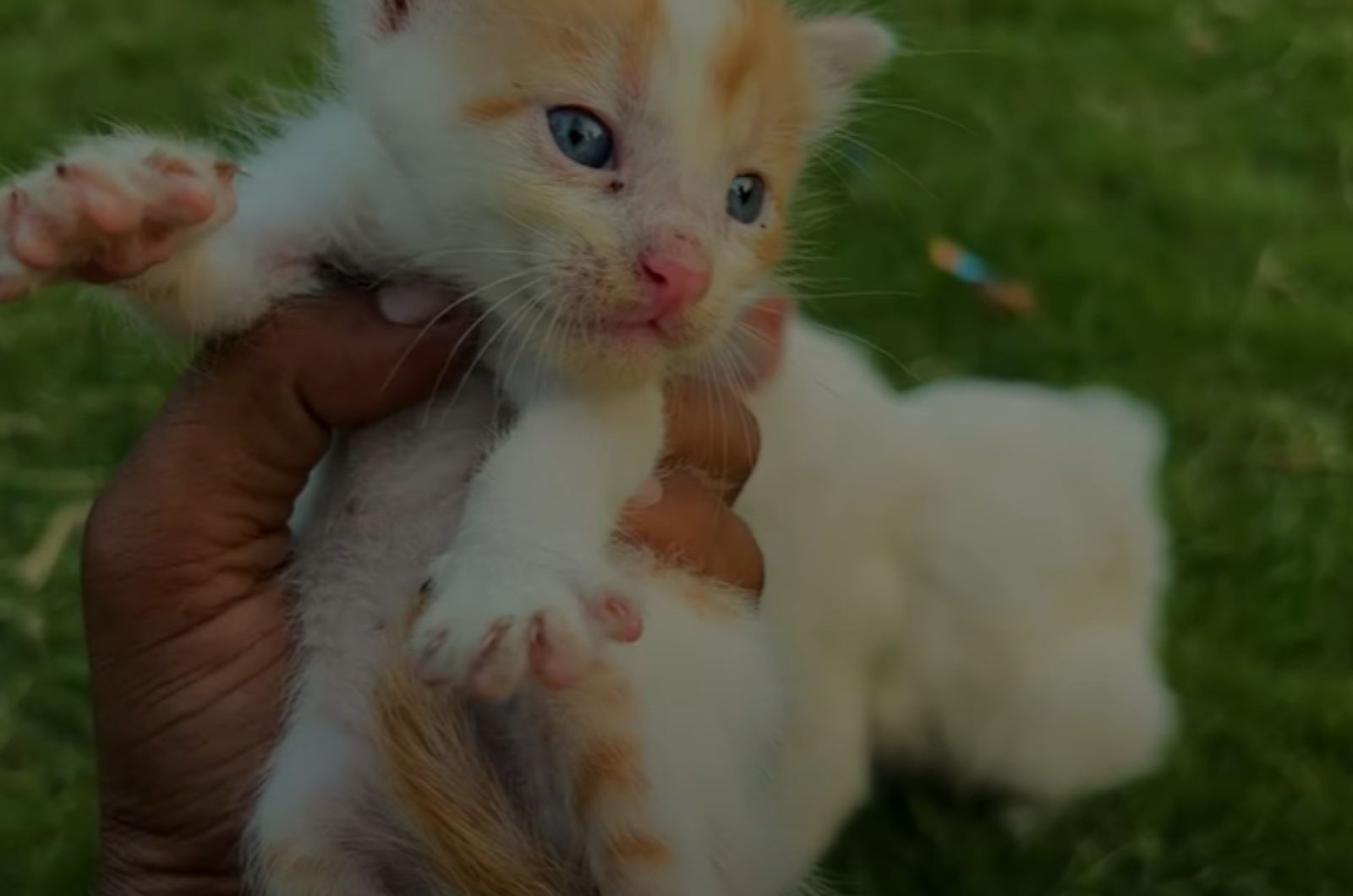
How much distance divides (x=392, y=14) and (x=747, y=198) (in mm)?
397

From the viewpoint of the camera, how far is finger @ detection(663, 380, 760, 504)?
1.95m

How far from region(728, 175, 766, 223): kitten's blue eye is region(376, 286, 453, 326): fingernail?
0.32m

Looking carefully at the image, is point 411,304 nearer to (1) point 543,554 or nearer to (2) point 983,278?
(1) point 543,554

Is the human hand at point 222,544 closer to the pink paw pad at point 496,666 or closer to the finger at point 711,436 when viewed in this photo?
the finger at point 711,436

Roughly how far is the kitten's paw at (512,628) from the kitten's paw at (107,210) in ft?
1.40

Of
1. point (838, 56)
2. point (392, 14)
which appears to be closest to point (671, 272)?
point (392, 14)

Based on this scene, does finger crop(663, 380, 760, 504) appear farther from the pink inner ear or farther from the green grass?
the green grass

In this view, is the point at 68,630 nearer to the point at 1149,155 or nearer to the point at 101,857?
the point at 101,857

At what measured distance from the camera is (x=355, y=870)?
5.43ft

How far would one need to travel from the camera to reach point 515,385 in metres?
1.74

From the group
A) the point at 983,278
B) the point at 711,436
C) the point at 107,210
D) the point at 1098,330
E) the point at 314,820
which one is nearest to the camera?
the point at 107,210

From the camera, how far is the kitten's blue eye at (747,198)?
169 cm

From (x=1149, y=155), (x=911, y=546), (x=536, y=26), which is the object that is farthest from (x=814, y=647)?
(x=1149, y=155)

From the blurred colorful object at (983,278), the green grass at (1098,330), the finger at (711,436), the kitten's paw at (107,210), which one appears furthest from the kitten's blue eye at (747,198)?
the blurred colorful object at (983,278)
